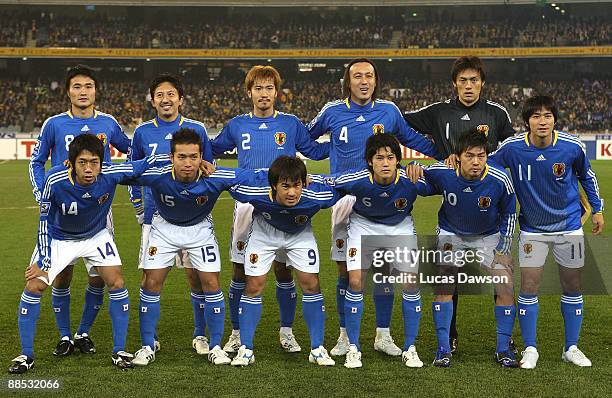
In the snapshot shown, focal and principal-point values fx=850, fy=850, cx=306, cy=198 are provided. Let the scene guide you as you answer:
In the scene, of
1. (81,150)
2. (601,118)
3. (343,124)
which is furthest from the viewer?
(601,118)

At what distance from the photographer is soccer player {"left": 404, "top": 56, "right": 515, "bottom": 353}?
6.42 m

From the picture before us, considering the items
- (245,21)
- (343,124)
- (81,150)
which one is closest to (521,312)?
(343,124)

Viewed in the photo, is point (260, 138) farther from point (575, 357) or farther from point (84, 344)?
point (575, 357)

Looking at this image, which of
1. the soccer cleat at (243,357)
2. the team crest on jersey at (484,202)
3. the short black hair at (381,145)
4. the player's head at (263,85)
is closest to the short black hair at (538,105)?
the team crest on jersey at (484,202)

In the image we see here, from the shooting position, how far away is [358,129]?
665cm

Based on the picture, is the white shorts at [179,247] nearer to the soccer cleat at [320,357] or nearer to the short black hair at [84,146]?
the short black hair at [84,146]

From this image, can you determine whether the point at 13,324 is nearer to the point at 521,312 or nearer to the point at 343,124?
the point at 343,124

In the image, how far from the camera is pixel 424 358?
20.6 feet

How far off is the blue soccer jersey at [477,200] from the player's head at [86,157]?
2265 millimetres

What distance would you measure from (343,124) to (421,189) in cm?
95

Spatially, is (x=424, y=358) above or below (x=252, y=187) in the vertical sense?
below

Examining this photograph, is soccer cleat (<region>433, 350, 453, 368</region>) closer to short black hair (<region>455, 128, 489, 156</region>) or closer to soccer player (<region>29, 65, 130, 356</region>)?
short black hair (<region>455, 128, 489, 156</region>)

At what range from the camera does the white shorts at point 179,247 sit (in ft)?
20.2

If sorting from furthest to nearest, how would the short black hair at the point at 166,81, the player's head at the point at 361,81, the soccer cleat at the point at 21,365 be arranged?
the short black hair at the point at 166,81 → the player's head at the point at 361,81 → the soccer cleat at the point at 21,365
